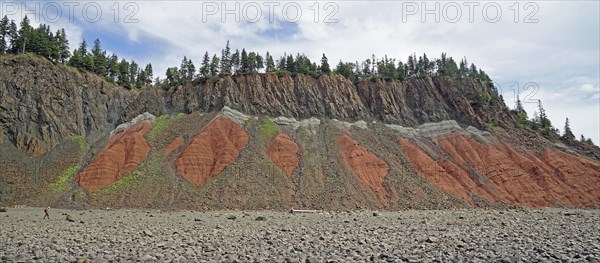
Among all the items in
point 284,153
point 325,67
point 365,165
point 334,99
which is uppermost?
point 325,67

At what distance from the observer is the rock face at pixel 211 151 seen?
169ft

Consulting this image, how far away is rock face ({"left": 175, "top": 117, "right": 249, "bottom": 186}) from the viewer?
51469 millimetres

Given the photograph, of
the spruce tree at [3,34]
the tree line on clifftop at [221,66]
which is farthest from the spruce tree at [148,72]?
the spruce tree at [3,34]

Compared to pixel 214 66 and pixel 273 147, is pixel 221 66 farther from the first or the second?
pixel 273 147

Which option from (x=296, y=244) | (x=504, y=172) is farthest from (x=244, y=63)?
(x=296, y=244)

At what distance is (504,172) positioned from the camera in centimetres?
6100

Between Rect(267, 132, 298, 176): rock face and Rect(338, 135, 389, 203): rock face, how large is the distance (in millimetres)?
7546

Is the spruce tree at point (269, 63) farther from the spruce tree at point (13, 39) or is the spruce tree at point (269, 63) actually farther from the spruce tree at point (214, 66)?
the spruce tree at point (13, 39)

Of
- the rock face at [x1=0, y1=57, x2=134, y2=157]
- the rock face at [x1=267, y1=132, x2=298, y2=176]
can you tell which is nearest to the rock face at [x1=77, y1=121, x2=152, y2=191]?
the rock face at [x1=0, y1=57, x2=134, y2=157]

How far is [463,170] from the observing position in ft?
196

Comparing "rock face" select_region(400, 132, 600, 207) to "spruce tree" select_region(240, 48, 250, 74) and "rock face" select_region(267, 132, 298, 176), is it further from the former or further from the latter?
"spruce tree" select_region(240, 48, 250, 74)

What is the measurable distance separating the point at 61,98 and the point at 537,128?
90.3 m

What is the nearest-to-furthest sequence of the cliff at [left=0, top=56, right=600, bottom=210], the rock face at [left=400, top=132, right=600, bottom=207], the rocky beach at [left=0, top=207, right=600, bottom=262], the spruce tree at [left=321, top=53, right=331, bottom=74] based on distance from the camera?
the rocky beach at [left=0, top=207, right=600, bottom=262] → the cliff at [left=0, top=56, right=600, bottom=210] → the rock face at [left=400, top=132, right=600, bottom=207] → the spruce tree at [left=321, top=53, right=331, bottom=74]

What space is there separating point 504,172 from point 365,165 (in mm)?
23399
